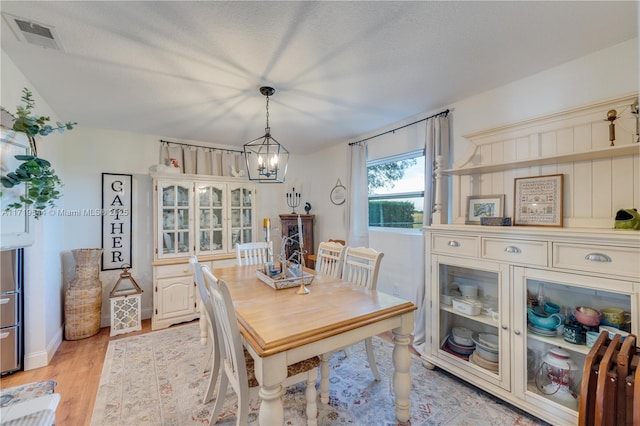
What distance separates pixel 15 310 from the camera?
2.20 metres

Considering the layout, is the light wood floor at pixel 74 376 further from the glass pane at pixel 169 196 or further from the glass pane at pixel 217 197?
the glass pane at pixel 217 197

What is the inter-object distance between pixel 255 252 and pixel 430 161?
2.14 m

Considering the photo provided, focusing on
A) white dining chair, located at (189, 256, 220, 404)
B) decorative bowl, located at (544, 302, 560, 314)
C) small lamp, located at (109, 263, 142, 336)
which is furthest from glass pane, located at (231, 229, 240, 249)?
decorative bowl, located at (544, 302, 560, 314)

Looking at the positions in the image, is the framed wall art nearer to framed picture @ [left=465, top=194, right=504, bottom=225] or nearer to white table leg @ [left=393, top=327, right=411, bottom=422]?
white table leg @ [left=393, top=327, right=411, bottom=422]

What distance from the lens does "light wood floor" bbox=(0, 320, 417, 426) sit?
1.79 m

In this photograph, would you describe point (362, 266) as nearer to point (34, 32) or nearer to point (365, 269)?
point (365, 269)

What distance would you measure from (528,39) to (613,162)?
3.19 ft

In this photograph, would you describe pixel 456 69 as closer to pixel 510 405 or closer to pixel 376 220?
pixel 376 220

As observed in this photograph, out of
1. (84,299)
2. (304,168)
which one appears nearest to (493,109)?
(304,168)

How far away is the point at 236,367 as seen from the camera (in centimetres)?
132

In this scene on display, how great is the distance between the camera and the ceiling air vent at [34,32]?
1426mm

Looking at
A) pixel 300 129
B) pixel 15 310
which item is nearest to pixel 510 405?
pixel 300 129

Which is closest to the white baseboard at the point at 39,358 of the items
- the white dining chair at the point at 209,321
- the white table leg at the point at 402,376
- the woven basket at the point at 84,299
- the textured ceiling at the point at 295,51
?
the woven basket at the point at 84,299

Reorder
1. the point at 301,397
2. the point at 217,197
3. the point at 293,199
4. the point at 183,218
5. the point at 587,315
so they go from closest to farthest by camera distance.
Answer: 1. the point at 587,315
2. the point at 301,397
3. the point at 183,218
4. the point at 217,197
5. the point at 293,199
